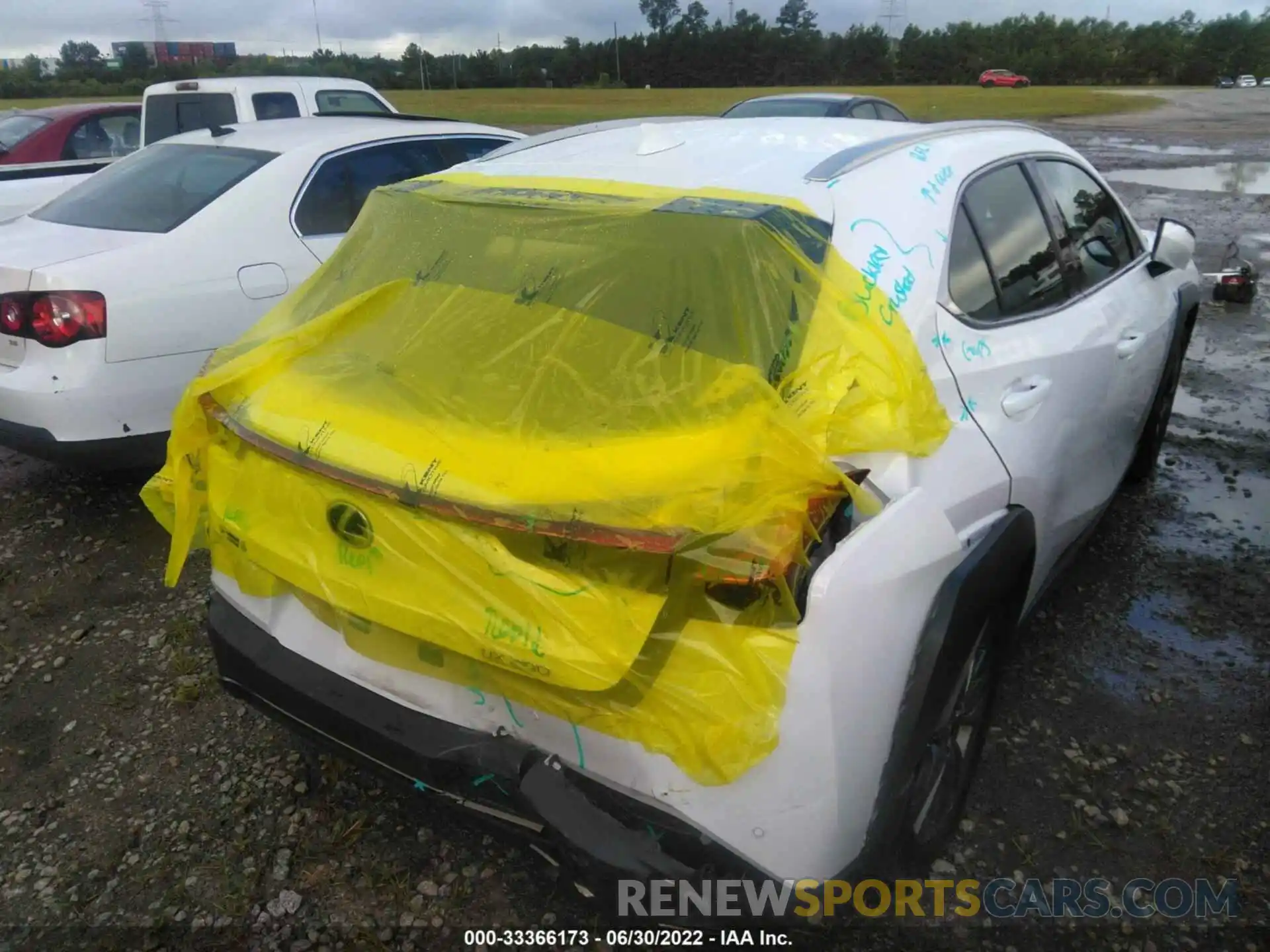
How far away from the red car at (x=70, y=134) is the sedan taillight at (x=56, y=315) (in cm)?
624

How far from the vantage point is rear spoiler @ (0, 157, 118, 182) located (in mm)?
7234

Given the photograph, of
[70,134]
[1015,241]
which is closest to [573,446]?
[1015,241]

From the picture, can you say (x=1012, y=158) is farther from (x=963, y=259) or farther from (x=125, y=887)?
(x=125, y=887)

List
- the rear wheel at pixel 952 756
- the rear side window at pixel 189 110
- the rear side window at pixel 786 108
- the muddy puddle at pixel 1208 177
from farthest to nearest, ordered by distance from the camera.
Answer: the muddy puddle at pixel 1208 177 < the rear side window at pixel 786 108 < the rear side window at pixel 189 110 < the rear wheel at pixel 952 756

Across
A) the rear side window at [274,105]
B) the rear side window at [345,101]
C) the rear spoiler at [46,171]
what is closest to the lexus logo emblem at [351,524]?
the rear spoiler at [46,171]

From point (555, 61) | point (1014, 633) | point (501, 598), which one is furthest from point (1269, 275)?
point (555, 61)

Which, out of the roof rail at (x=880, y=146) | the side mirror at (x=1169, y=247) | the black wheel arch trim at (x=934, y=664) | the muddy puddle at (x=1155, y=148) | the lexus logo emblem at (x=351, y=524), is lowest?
the muddy puddle at (x=1155, y=148)

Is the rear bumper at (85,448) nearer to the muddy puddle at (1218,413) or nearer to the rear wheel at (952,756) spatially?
the rear wheel at (952,756)

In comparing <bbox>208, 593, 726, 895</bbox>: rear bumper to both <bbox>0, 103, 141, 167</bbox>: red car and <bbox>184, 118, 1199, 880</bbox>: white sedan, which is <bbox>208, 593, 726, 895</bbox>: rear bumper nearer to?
<bbox>184, 118, 1199, 880</bbox>: white sedan

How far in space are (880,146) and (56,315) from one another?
319 centimetres

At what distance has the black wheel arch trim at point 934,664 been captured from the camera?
1.83 metres

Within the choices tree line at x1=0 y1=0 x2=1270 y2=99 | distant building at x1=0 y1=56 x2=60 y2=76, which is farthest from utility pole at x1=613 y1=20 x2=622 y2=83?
distant building at x1=0 y1=56 x2=60 y2=76

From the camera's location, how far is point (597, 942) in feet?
7.38

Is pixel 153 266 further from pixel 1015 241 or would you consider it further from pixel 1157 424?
pixel 1157 424
